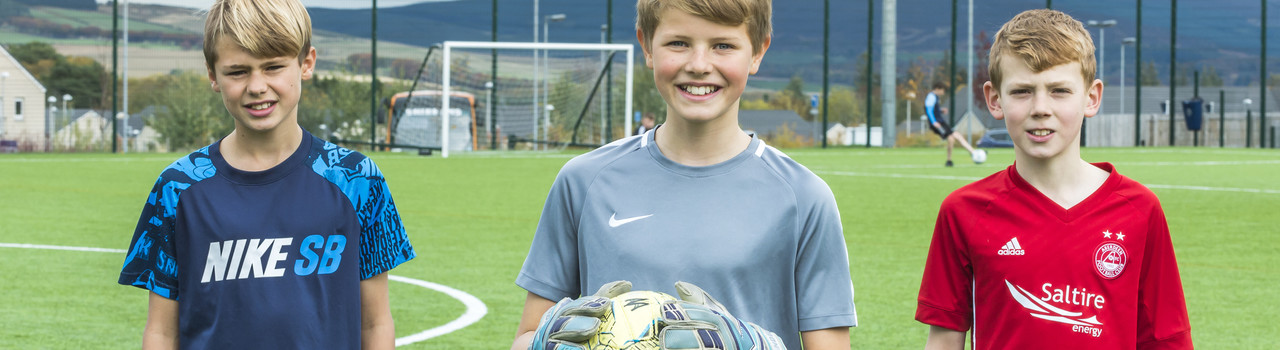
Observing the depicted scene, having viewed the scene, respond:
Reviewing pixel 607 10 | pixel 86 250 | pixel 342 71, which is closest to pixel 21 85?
pixel 342 71

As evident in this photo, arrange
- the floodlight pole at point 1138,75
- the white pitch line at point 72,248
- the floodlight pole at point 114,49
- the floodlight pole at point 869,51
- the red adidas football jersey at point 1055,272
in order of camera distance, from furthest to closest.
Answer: the floodlight pole at point 1138,75
the floodlight pole at point 869,51
the floodlight pole at point 114,49
the white pitch line at point 72,248
the red adidas football jersey at point 1055,272

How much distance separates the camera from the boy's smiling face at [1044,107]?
2.68 metres

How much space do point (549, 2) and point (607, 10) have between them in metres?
9.07

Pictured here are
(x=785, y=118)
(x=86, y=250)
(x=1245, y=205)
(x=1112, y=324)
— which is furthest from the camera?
(x=785, y=118)

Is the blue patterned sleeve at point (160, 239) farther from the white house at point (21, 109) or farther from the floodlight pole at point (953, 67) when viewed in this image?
the floodlight pole at point (953, 67)

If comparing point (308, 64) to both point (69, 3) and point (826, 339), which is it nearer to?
point (826, 339)

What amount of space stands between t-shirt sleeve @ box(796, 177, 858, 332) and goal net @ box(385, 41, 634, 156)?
986 inches

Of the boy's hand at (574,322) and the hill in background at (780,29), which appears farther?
the hill in background at (780,29)

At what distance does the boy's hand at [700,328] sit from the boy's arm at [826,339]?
22.6 inches

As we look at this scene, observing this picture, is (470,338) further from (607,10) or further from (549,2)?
(549,2)

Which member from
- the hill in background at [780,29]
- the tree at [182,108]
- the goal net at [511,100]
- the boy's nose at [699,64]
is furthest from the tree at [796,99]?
the boy's nose at [699,64]

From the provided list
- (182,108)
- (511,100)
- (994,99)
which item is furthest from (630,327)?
(182,108)

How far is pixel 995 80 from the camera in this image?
284 centimetres

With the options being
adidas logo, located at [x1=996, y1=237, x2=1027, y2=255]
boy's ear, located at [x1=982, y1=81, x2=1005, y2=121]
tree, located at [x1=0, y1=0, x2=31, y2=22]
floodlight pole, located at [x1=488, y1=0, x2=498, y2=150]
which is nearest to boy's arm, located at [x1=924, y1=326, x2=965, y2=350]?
adidas logo, located at [x1=996, y1=237, x2=1027, y2=255]
